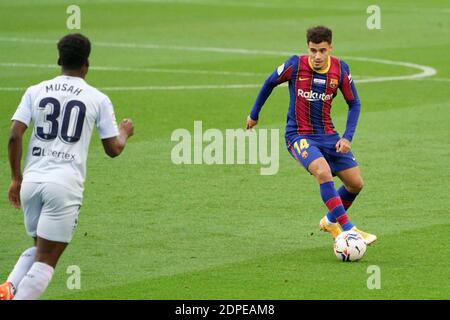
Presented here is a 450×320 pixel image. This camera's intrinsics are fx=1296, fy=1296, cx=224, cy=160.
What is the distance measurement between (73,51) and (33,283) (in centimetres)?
167

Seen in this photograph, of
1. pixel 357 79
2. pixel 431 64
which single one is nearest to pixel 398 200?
pixel 357 79

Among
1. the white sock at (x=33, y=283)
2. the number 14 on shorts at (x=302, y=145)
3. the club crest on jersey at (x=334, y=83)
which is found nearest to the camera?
the white sock at (x=33, y=283)

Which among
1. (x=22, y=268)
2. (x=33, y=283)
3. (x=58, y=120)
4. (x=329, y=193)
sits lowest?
A: (x=33, y=283)

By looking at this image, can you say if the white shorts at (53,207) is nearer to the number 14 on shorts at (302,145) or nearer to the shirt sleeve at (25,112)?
the shirt sleeve at (25,112)

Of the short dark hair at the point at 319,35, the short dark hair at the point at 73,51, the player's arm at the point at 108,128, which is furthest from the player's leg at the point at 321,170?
the short dark hair at the point at 73,51

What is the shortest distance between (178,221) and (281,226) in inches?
42.4

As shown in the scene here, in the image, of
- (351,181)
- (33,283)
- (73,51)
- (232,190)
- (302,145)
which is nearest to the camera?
(33,283)

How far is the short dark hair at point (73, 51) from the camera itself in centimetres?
922

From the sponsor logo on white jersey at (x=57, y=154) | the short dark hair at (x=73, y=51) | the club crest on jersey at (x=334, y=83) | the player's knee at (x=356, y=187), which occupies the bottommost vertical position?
the sponsor logo on white jersey at (x=57, y=154)

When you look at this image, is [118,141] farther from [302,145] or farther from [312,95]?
[312,95]

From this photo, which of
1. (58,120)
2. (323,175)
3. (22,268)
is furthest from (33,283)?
(323,175)

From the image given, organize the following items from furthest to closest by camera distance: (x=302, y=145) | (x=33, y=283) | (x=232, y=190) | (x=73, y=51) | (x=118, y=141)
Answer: (x=232, y=190)
(x=302, y=145)
(x=118, y=141)
(x=73, y=51)
(x=33, y=283)

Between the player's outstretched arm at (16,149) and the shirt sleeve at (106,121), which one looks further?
the shirt sleeve at (106,121)

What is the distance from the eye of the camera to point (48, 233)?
29.7ft
